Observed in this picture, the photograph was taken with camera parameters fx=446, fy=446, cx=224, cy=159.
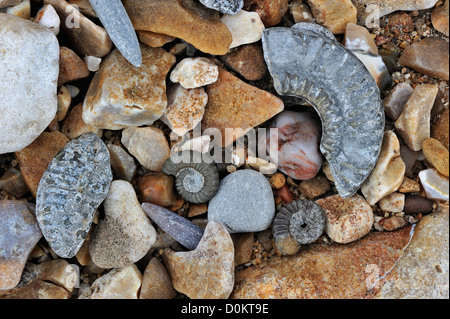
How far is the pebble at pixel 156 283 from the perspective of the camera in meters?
2.49

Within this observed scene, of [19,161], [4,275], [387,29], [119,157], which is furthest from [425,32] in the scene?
[4,275]

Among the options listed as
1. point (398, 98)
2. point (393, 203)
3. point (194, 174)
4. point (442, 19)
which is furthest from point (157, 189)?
point (442, 19)

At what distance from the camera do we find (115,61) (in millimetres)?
2465

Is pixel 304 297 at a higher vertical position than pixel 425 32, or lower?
lower

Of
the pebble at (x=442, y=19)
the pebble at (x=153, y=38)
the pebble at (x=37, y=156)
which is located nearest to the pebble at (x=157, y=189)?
the pebble at (x=37, y=156)

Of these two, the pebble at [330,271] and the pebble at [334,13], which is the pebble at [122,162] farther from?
the pebble at [334,13]

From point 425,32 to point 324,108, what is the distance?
759 millimetres

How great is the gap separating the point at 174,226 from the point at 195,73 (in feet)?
2.88

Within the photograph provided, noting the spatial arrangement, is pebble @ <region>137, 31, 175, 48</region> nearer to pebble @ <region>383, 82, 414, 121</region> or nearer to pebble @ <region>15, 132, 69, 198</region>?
pebble @ <region>15, 132, 69, 198</region>

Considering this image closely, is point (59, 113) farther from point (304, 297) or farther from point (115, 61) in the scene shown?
point (304, 297)

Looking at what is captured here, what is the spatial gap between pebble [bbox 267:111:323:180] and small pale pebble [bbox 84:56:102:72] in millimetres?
1059

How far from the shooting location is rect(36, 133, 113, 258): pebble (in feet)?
7.71

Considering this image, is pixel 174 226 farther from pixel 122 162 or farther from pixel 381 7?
pixel 381 7

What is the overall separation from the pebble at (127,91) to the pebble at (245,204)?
1.95 feet
